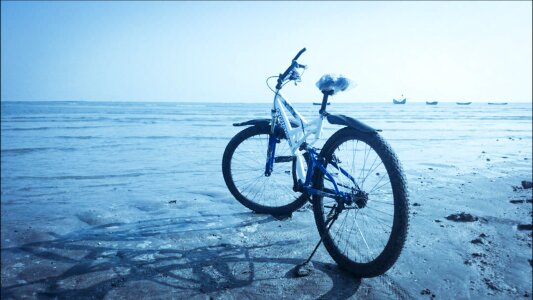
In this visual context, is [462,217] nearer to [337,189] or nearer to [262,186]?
[337,189]

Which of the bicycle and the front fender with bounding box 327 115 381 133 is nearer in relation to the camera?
the bicycle

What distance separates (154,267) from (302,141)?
2006mm

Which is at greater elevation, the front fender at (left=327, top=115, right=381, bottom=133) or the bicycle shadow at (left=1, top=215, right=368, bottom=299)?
the front fender at (left=327, top=115, right=381, bottom=133)

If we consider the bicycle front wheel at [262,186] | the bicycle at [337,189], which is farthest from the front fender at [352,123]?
the bicycle front wheel at [262,186]

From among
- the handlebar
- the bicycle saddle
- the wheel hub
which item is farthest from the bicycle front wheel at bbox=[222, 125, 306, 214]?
the wheel hub

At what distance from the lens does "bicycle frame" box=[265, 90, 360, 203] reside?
2.99m

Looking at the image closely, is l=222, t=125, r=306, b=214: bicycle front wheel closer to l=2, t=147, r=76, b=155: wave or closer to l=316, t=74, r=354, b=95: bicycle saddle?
l=316, t=74, r=354, b=95: bicycle saddle

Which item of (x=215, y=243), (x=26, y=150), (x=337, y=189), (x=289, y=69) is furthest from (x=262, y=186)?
(x=26, y=150)

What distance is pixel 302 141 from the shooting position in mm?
3631

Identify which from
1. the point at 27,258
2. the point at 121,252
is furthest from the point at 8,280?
the point at 121,252

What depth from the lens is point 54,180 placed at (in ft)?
18.9

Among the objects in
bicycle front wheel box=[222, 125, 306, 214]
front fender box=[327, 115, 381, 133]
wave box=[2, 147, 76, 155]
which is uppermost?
front fender box=[327, 115, 381, 133]

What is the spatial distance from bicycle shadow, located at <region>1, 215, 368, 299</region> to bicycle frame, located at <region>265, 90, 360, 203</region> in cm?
66

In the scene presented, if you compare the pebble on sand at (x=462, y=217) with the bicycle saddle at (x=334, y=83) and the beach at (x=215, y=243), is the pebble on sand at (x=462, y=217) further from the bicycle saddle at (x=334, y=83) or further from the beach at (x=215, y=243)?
the bicycle saddle at (x=334, y=83)
